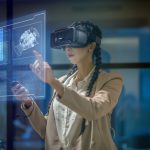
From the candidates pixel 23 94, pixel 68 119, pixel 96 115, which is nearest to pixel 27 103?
pixel 23 94

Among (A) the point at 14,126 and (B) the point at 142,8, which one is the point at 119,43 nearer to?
(B) the point at 142,8

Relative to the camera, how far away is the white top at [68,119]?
3.27ft

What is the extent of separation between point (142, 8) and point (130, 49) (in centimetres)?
26

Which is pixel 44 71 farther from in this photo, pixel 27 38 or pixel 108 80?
pixel 27 38

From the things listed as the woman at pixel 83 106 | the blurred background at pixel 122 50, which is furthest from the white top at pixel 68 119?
the blurred background at pixel 122 50

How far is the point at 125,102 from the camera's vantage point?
1.93 metres

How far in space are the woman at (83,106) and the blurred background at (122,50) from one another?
834mm

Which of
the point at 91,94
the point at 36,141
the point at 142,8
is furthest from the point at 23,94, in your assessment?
the point at 142,8

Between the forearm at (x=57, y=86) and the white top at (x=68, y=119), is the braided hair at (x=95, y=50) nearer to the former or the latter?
the white top at (x=68, y=119)

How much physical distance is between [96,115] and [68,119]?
118mm

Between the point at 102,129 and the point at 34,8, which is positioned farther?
the point at 34,8

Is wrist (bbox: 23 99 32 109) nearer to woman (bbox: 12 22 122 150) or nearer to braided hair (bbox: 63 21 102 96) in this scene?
woman (bbox: 12 22 122 150)

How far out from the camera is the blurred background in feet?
6.23

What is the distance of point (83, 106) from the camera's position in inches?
35.2
